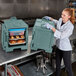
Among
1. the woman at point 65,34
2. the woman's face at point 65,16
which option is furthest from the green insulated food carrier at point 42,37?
the woman's face at point 65,16

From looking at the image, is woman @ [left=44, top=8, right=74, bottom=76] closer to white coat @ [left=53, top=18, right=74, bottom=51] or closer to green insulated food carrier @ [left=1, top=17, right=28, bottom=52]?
white coat @ [left=53, top=18, right=74, bottom=51]

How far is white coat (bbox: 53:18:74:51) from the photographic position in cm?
163

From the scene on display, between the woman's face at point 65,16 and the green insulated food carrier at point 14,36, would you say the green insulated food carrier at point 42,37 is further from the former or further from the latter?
the woman's face at point 65,16

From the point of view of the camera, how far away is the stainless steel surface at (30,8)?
11.3 ft

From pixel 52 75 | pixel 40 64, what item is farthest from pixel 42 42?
pixel 52 75

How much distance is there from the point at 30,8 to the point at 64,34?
2.47m

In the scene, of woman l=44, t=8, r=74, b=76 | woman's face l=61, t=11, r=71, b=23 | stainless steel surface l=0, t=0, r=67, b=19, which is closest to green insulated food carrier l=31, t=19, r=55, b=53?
woman l=44, t=8, r=74, b=76

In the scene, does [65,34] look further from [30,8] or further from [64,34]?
[30,8]

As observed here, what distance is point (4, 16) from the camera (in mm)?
3436

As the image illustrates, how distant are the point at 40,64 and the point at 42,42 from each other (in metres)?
0.73

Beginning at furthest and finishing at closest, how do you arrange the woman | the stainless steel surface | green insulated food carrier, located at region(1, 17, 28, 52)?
1. the stainless steel surface
2. the woman
3. green insulated food carrier, located at region(1, 17, 28, 52)

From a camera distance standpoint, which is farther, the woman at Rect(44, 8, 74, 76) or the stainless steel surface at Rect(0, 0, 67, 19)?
the stainless steel surface at Rect(0, 0, 67, 19)

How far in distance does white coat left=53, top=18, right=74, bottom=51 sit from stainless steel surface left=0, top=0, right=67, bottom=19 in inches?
82.2

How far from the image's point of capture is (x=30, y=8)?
152 inches
